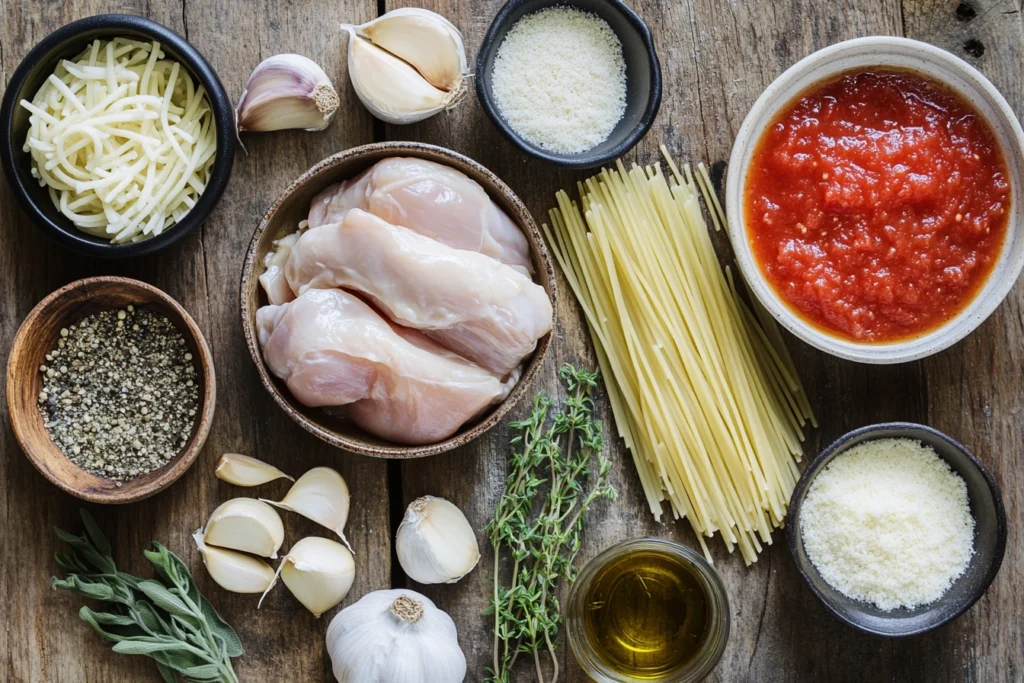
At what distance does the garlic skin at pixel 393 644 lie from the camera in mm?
1942

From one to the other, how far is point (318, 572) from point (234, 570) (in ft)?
0.62

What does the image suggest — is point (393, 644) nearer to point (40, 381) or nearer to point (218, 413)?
point (218, 413)

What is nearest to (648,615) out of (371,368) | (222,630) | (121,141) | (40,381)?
(371,368)

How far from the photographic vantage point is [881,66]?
77.7 inches

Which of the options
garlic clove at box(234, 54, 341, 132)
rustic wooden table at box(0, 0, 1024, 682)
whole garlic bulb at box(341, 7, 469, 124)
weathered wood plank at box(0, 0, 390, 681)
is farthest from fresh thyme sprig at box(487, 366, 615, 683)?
garlic clove at box(234, 54, 341, 132)

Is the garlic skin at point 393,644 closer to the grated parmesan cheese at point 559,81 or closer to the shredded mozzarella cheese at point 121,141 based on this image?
the shredded mozzarella cheese at point 121,141

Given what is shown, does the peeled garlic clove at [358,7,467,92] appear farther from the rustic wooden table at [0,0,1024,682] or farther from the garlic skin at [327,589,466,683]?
the garlic skin at [327,589,466,683]

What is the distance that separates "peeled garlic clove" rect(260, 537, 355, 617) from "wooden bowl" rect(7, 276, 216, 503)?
0.32 m

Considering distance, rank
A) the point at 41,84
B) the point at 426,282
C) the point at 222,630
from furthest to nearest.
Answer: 1. the point at 222,630
2. the point at 41,84
3. the point at 426,282

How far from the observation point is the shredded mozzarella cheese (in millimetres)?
1865

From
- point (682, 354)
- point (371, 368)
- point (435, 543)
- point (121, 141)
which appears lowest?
point (435, 543)

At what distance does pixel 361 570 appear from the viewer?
209 centimetres

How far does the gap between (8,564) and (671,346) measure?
1568mm

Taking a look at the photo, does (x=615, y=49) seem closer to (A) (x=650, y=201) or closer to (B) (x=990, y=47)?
(A) (x=650, y=201)
